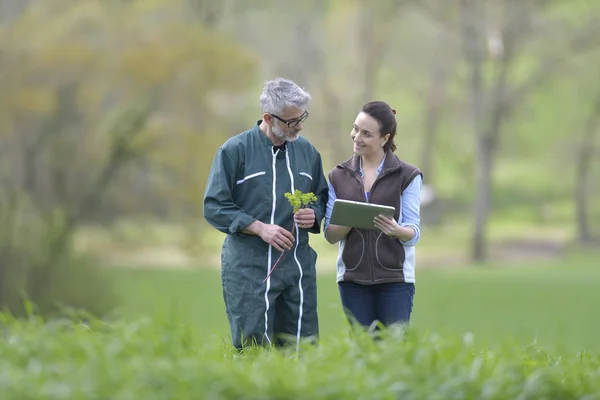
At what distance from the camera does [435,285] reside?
27.8 metres

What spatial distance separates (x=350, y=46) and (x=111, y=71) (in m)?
20.9

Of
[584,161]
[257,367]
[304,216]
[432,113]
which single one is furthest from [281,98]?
[432,113]

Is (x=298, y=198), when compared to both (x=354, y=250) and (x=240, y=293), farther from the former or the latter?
(x=240, y=293)

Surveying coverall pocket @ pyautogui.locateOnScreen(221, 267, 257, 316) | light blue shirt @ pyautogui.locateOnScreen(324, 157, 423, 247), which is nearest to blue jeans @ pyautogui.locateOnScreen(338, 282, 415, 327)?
light blue shirt @ pyautogui.locateOnScreen(324, 157, 423, 247)

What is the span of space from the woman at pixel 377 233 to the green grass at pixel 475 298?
393 inches

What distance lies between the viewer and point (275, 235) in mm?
5785

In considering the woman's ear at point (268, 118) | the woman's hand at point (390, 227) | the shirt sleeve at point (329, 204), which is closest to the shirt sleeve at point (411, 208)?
the woman's hand at point (390, 227)

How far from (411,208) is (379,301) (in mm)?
535

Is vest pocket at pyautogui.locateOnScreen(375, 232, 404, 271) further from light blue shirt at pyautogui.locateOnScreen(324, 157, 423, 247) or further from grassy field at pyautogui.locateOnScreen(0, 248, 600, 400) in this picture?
grassy field at pyautogui.locateOnScreen(0, 248, 600, 400)

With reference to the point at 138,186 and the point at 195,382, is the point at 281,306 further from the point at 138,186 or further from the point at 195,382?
the point at 138,186

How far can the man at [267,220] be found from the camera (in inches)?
231

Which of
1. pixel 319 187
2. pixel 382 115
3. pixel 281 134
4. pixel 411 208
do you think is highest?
pixel 382 115

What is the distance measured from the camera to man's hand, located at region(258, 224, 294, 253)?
19.0ft

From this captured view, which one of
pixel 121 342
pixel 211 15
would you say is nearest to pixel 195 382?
pixel 121 342
